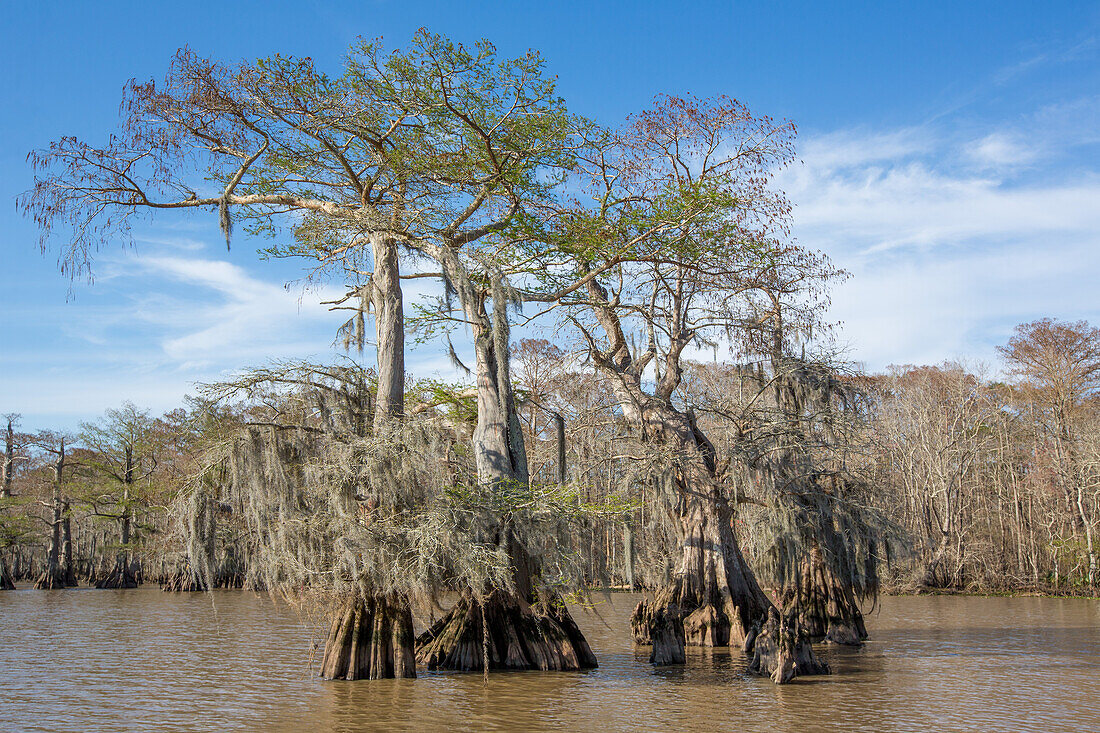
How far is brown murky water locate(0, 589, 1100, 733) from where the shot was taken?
874 cm

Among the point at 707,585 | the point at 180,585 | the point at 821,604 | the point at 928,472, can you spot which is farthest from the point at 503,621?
the point at 180,585

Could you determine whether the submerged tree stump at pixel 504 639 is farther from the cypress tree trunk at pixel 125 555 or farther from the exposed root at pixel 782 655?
the cypress tree trunk at pixel 125 555

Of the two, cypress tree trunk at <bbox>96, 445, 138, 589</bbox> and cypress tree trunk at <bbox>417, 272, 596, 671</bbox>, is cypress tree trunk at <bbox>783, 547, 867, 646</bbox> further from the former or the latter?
cypress tree trunk at <bbox>96, 445, 138, 589</bbox>

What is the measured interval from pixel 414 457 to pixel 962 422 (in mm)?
29903

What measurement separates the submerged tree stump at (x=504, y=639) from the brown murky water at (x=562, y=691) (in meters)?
0.45

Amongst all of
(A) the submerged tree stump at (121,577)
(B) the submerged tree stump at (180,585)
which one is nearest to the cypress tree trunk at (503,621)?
(B) the submerged tree stump at (180,585)

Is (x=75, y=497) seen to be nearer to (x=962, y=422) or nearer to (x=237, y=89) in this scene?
(x=237, y=89)

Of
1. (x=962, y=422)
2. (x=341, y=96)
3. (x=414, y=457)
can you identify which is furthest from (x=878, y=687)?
(x=962, y=422)

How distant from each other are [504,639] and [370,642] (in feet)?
6.91

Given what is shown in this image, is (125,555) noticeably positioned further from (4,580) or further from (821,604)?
(821,604)

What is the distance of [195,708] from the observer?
943 centimetres

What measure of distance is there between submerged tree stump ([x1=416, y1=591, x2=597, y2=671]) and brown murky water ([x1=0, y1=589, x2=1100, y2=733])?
451 mm

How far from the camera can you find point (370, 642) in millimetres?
11039

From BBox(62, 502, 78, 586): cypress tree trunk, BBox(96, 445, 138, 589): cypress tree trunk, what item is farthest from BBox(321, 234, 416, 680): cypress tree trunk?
BBox(62, 502, 78, 586): cypress tree trunk
